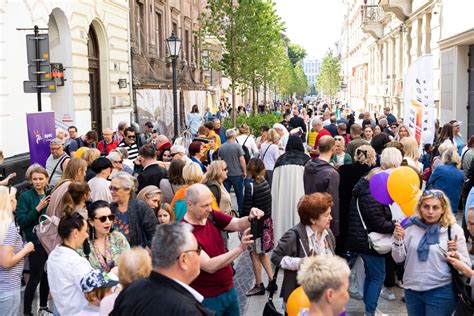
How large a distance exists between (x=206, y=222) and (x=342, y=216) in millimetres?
3338

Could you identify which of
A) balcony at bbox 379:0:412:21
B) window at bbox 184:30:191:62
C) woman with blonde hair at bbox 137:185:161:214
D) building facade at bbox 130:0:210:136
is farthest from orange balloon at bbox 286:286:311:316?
window at bbox 184:30:191:62

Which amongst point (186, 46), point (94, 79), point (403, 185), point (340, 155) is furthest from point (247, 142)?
point (186, 46)

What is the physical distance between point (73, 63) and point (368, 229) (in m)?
12.6

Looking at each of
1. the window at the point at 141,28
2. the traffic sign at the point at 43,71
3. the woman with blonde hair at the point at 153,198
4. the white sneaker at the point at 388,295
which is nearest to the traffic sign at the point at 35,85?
the traffic sign at the point at 43,71

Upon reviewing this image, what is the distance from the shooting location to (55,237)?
19.5 ft

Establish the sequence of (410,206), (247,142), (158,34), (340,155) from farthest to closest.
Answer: (158,34), (247,142), (340,155), (410,206)

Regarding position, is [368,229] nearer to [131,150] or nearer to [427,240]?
[427,240]

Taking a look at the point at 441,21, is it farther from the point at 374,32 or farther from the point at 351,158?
the point at 374,32

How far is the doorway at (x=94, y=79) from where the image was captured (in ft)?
64.5

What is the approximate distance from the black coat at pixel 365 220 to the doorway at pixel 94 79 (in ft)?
47.0

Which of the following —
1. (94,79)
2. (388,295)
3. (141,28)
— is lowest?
(388,295)

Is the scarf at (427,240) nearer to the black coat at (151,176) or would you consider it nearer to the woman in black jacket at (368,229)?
the woman in black jacket at (368,229)

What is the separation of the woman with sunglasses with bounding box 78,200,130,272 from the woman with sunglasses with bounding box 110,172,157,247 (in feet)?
1.72

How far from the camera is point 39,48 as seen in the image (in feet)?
36.5
